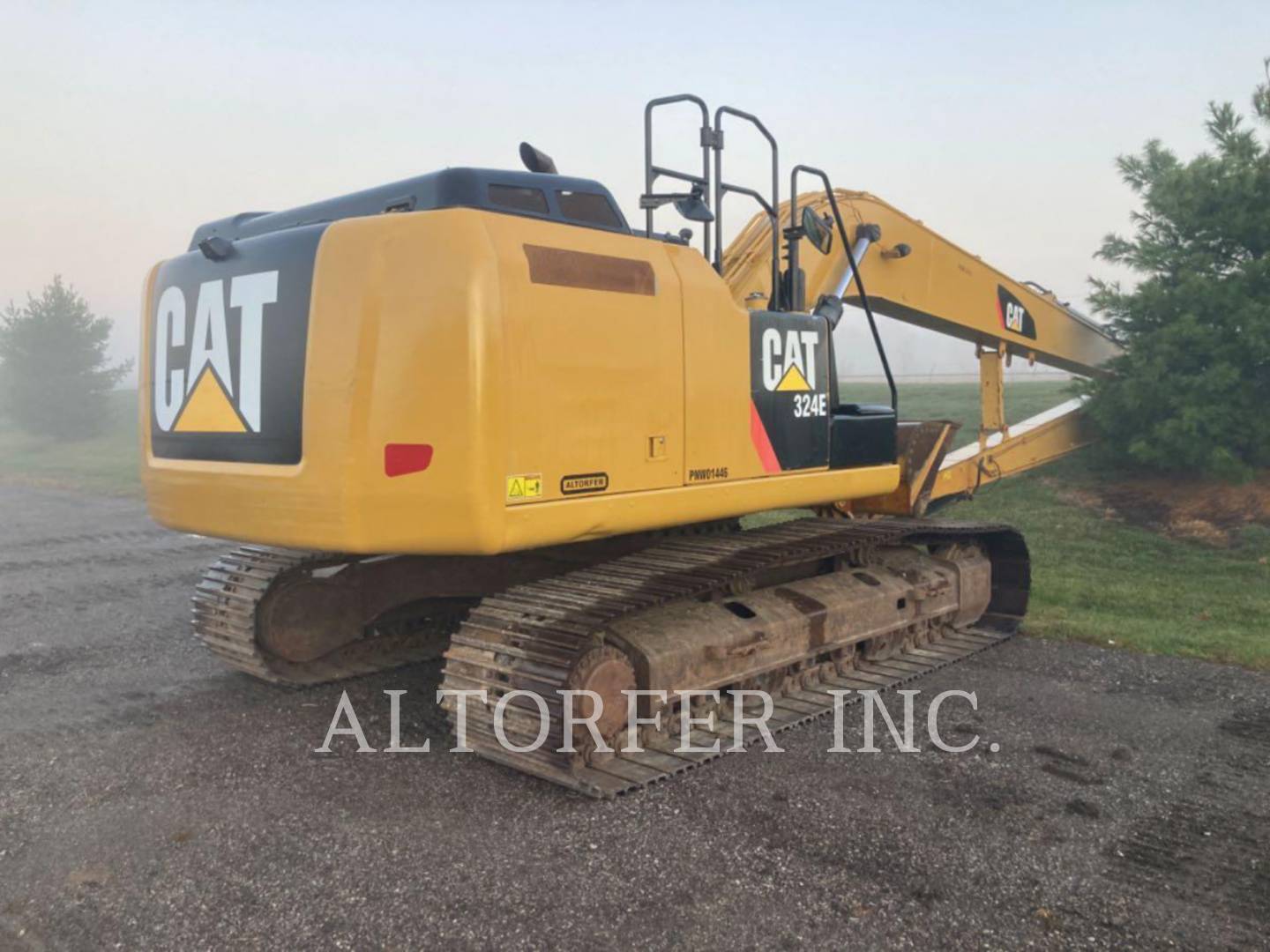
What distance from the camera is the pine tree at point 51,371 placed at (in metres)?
31.4

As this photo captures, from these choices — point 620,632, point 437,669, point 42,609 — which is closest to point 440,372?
point 620,632

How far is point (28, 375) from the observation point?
3152cm

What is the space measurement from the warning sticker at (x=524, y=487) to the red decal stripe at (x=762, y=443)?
147 centimetres

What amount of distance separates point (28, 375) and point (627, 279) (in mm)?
32772

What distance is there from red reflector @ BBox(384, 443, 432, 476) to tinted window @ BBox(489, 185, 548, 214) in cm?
120

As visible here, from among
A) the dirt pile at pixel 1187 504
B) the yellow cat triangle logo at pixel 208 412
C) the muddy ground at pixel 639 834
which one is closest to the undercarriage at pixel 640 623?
the muddy ground at pixel 639 834

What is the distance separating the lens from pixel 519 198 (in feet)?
15.1

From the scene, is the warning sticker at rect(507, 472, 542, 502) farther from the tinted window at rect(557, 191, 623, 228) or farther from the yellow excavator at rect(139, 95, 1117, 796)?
the tinted window at rect(557, 191, 623, 228)

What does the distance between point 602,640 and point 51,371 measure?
107ft

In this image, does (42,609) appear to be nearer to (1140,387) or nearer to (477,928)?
(477,928)

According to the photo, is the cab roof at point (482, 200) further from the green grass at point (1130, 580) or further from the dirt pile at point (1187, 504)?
the dirt pile at point (1187, 504)

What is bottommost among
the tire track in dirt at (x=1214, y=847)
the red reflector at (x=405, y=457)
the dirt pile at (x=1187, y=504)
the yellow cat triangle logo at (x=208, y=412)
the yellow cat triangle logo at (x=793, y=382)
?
the tire track in dirt at (x=1214, y=847)

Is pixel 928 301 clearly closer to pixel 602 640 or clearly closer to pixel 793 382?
pixel 793 382

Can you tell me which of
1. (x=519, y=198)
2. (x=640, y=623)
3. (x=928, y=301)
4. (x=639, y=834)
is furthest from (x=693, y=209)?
(x=928, y=301)
